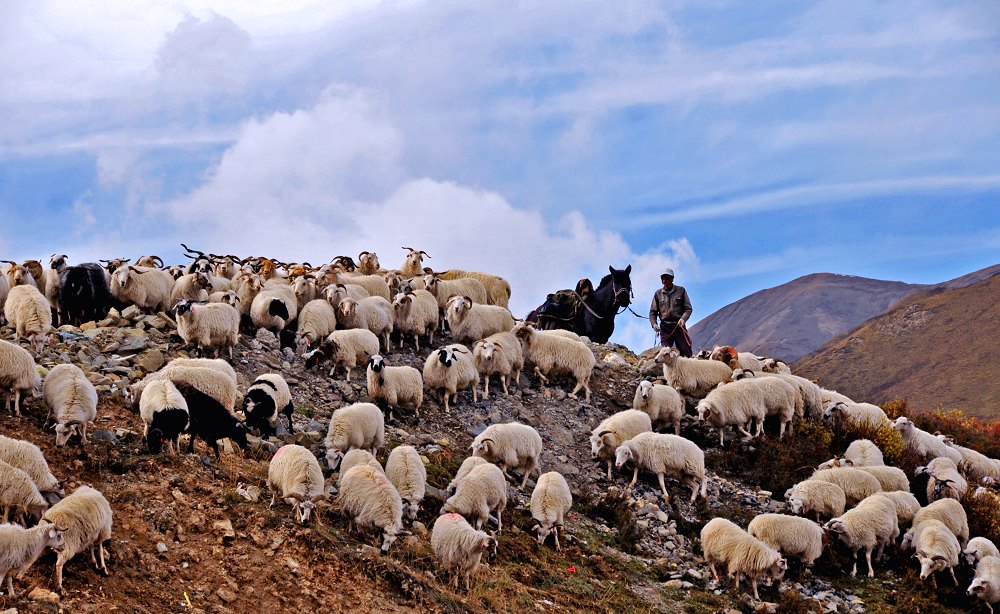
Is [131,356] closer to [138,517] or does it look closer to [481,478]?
[138,517]

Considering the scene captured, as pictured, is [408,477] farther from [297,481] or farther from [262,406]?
[262,406]

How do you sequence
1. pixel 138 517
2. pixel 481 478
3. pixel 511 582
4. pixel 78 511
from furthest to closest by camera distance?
pixel 481 478
pixel 511 582
pixel 138 517
pixel 78 511

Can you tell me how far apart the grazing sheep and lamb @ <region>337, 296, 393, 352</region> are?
4629mm

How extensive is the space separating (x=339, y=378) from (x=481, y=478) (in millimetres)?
4998

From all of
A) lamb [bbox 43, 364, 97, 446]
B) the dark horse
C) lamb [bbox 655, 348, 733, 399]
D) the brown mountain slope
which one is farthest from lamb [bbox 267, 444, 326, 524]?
the brown mountain slope

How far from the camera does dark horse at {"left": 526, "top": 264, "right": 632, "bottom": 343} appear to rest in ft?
67.8

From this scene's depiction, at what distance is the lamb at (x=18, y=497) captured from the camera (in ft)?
24.3

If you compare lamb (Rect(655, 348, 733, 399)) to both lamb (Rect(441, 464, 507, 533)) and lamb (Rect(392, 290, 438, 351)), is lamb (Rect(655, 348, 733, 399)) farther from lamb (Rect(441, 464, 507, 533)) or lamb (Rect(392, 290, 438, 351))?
lamb (Rect(441, 464, 507, 533))

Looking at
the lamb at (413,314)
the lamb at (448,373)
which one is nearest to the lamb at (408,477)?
the lamb at (448,373)

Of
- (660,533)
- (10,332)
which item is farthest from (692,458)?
(10,332)

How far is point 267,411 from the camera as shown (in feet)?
36.0

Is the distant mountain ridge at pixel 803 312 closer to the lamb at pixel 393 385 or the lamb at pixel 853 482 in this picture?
the lamb at pixel 853 482

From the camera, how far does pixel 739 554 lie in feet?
33.8

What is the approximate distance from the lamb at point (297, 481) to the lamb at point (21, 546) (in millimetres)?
2381
